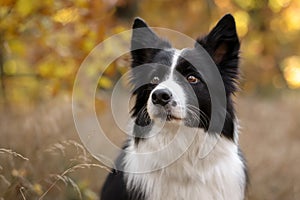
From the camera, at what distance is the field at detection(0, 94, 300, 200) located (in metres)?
4.75

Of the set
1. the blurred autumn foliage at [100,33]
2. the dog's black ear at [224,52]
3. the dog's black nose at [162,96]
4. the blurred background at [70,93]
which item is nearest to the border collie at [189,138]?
the dog's black ear at [224,52]

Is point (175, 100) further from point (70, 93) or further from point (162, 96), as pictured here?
point (70, 93)

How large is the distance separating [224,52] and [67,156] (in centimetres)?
276

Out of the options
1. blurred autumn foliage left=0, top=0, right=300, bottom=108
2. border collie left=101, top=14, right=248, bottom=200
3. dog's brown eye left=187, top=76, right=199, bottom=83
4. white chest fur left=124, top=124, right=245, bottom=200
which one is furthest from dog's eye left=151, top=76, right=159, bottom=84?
blurred autumn foliage left=0, top=0, right=300, bottom=108

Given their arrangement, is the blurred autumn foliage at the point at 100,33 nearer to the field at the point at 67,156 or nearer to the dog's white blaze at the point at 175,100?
the field at the point at 67,156

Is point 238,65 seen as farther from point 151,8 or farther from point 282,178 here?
point 151,8

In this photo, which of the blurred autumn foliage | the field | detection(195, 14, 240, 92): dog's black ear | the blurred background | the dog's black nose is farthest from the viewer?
the blurred autumn foliage

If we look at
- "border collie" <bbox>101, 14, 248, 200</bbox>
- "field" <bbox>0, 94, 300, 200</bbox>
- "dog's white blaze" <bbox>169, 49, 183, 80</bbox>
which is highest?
"dog's white blaze" <bbox>169, 49, 183, 80</bbox>

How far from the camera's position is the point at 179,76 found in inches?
166

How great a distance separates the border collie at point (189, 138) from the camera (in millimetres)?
4270

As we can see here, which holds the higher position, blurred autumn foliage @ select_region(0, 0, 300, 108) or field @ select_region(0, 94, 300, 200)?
blurred autumn foliage @ select_region(0, 0, 300, 108)

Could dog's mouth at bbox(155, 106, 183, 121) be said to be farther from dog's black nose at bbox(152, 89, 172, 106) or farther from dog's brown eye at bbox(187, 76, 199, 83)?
dog's brown eye at bbox(187, 76, 199, 83)

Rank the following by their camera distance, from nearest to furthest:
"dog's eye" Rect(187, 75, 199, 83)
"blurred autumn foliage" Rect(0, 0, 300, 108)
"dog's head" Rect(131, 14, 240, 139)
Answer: "dog's head" Rect(131, 14, 240, 139) → "dog's eye" Rect(187, 75, 199, 83) → "blurred autumn foliage" Rect(0, 0, 300, 108)

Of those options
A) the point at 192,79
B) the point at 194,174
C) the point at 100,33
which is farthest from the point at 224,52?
the point at 100,33
